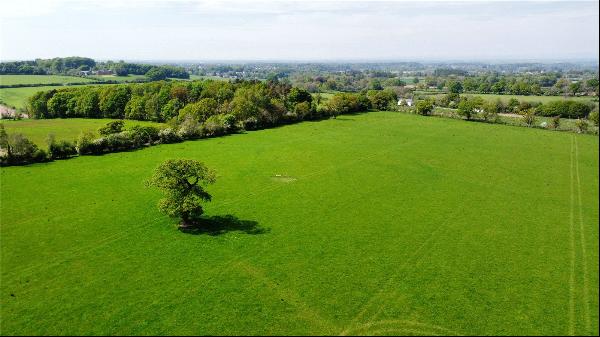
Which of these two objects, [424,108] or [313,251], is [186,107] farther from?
[424,108]

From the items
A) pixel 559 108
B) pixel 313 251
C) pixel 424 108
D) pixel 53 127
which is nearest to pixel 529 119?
pixel 559 108

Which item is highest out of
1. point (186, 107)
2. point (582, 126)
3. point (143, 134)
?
point (582, 126)

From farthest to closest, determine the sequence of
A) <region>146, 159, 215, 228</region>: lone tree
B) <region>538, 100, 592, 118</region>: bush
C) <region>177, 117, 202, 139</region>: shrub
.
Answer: <region>538, 100, 592, 118</region>: bush → <region>177, 117, 202, 139</region>: shrub → <region>146, 159, 215, 228</region>: lone tree

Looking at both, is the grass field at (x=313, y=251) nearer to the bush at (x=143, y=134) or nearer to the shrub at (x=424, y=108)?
the bush at (x=143, y=134)

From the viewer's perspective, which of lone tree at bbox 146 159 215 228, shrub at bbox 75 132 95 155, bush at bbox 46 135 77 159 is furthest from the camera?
shrub at bbox 75 132 95 155

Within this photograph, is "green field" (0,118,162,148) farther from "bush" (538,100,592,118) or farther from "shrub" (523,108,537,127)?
"bush" (538,100,592,118)

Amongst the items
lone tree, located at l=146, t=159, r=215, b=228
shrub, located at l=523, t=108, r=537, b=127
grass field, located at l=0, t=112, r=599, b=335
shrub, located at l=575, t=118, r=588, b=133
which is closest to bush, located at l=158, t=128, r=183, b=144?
grass field, located at l=0, t=112, r=599, b=335

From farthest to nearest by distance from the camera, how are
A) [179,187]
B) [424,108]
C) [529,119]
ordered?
[424,108] → [529,119] → [179,187]

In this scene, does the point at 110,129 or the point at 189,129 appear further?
the point at 189,129
